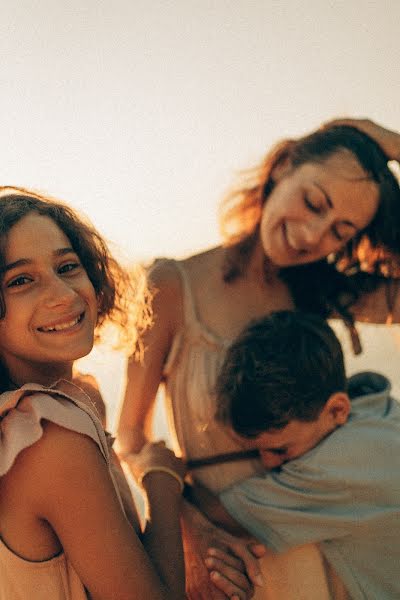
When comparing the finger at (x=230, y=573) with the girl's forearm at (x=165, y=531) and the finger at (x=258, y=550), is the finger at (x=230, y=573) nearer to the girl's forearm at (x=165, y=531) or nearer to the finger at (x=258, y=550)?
the finger at (x=258, y=550)

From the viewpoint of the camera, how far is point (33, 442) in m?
1.41

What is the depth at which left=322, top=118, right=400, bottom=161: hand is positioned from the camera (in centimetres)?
276

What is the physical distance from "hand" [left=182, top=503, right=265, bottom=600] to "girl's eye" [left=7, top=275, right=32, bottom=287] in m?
1.08

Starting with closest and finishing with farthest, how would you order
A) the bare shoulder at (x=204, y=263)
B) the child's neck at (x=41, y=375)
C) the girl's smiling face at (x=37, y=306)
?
the girl's smiling face at (x=37, y=306)
the child's neck at (x=41, y=375)
the bare shoulder at (x=204, y=263)

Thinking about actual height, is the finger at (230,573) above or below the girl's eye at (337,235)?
below

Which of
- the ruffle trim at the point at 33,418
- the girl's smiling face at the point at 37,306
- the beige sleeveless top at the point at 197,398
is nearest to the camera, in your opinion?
the ruffle trim at the point at 33,418

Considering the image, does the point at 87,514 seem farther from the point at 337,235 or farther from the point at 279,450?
the point at 337,235

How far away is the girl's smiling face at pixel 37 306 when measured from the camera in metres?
1.62

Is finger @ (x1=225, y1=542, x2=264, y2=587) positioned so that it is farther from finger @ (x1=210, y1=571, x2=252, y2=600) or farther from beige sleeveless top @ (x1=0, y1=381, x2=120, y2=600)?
beige sleeveless top @ (x1=0, y1=381, x2=120, y2=600)

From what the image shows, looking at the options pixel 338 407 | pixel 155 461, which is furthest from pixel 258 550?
pixel 338 407

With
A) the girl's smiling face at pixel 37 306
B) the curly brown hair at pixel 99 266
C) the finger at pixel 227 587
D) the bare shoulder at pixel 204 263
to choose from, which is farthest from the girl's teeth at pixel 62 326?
the bare shoulder at pixel 204 263

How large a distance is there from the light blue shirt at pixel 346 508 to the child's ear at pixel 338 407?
0.27 feet

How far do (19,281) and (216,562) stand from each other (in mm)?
1109

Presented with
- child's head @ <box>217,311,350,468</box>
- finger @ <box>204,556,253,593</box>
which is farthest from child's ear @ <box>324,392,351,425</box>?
finger @ <box>204,556,253,593</box>
